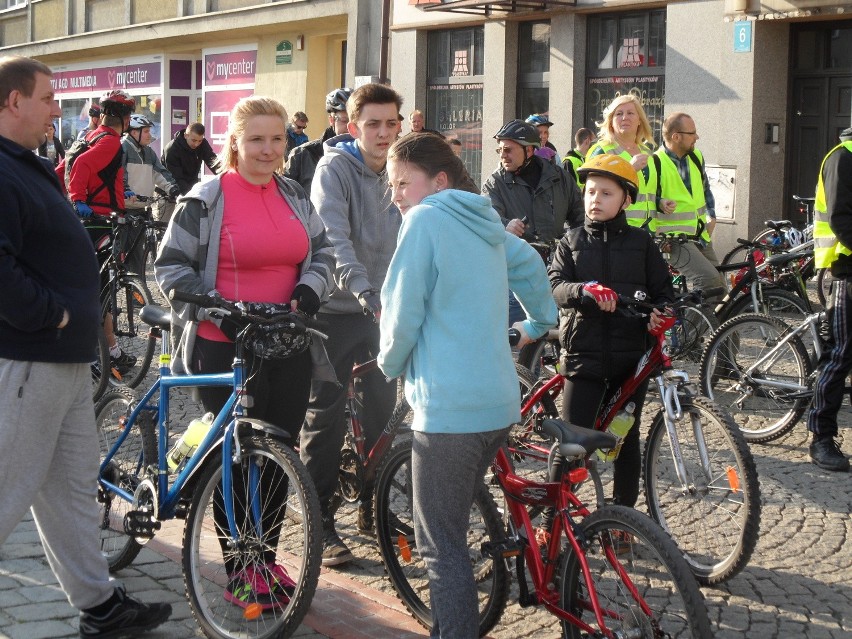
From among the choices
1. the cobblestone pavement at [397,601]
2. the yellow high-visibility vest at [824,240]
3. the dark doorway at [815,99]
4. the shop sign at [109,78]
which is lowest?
the cobblestone pavement at [397,601]

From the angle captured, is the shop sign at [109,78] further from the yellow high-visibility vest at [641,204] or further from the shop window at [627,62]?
the yellow high-visibility vest at [641,204]

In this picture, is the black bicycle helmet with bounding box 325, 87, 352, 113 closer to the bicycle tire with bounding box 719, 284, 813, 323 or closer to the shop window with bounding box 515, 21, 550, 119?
the bicycle tire with bounding box 719, 284, 813, 323

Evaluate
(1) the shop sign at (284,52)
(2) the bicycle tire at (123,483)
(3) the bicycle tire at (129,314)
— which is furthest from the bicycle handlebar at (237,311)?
(1) the shop sign at (284,52)

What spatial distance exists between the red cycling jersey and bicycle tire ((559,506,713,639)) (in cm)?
708

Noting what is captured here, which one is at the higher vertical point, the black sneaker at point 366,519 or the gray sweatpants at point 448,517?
the gray sweatpants at point 448,517

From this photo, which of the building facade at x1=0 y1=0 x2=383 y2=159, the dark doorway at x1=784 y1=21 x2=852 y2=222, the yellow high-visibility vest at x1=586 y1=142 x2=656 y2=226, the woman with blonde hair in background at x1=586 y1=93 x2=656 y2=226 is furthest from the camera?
the building facade at x1=0 y1=0 x2=383 y2=159

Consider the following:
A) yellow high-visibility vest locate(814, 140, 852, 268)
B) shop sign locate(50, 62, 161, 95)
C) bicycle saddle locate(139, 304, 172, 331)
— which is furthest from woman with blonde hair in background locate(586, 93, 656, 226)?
shop sign locate(50, 62, 161, 95)

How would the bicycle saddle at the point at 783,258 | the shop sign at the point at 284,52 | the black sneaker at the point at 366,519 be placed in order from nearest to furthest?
1. the black sneaker at the point at 366,519
2. the bicycle saddle at the point at 783,258
3. the shop sign at the point at 284,52

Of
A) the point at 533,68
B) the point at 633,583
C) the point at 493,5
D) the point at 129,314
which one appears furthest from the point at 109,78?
the point at 633,583

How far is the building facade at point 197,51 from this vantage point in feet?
79.8

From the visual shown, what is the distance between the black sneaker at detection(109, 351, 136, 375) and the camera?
9.71 m

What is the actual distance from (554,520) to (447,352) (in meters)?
0.76

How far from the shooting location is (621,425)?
18.4 ft

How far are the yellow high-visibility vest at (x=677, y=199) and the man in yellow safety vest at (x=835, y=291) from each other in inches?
92.6
